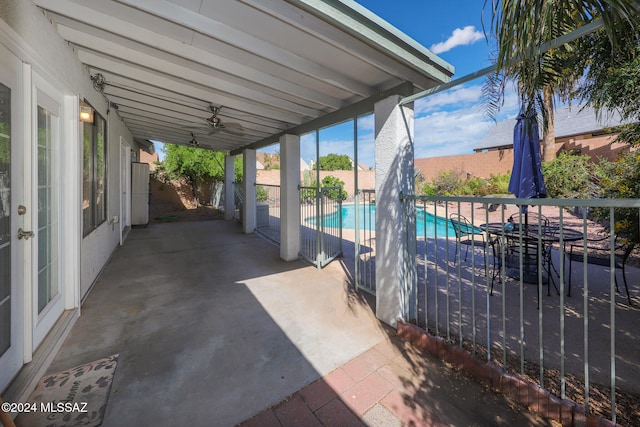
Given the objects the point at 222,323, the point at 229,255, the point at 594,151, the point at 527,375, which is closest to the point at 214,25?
the point at 222,323

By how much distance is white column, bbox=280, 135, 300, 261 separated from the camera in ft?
17.4

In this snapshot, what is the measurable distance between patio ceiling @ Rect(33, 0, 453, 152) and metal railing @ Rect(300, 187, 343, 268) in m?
1.35

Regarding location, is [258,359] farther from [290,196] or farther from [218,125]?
[218,125]

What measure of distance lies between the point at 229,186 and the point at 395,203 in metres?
8.78

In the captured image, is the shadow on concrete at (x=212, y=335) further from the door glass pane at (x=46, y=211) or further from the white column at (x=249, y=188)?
the white column at (x=249, y=188)

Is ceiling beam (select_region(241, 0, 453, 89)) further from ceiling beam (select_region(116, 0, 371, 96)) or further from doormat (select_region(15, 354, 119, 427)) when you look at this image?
doormat (select_region(15, 354, 119, 427))

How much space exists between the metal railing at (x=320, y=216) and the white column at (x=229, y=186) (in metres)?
5.27

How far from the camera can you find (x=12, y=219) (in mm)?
1939

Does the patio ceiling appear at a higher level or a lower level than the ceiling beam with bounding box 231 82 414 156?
higher

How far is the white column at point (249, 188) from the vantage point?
26.0ft

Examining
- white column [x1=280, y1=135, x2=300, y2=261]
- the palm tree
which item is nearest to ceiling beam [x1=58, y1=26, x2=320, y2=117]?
white column [x1=280, y1=135, x2=300, y2=261]

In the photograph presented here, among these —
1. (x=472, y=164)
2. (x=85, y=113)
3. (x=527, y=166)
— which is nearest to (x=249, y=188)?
(x=85, y=113)

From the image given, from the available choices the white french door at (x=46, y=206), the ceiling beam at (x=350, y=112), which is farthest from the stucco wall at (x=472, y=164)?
the white french door at (x=46, y=206)

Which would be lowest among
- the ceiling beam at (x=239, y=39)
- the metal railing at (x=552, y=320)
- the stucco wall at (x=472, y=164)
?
the metal railing at (x=552, y=320)
